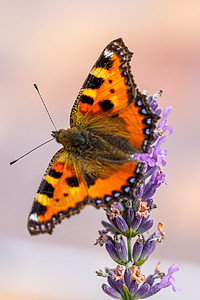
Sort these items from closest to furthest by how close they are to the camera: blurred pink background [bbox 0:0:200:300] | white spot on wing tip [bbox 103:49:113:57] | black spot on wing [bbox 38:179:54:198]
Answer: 1. black spot on wing [bbox 38:179:54:198]
2. white spot on wing tip [bbox 103:49:113:57]
3. blurred pink background [bbox 0:0:200:300]

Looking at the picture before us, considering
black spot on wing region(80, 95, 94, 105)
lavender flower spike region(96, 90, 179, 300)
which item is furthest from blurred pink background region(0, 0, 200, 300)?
black spot on wing region(80, 95, 94, 105)

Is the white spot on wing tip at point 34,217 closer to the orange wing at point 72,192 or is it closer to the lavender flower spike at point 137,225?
the orange wing at point 72,192

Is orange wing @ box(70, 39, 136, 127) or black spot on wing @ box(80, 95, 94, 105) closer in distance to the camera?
orange wing @ box(70, 39, 136, 127)

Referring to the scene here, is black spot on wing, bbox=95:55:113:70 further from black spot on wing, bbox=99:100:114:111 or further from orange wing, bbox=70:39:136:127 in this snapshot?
black spot on wing, bbox=99:100:114:111

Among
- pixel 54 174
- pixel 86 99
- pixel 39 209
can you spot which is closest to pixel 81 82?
pixel 86 99

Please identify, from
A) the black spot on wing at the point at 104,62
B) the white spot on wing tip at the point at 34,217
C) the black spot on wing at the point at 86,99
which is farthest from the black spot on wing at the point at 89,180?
the black spot on wing at the point at 104,62

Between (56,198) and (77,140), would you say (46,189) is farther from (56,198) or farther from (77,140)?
(77,140)
